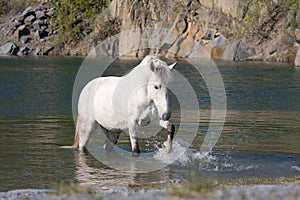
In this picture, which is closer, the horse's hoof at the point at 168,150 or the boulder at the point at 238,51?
the horse's hoof at the point at 168,150

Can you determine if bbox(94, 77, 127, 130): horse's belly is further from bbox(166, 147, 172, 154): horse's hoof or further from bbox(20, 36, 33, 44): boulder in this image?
bbox(20, 36, 33, 44): boulder

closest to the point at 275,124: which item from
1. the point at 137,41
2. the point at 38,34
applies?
the point at 137,41

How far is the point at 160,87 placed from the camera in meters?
14.3

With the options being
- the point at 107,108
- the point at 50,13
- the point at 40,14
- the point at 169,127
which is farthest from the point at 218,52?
the point at 169,127

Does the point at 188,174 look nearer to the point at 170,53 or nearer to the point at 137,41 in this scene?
the point at 170,53

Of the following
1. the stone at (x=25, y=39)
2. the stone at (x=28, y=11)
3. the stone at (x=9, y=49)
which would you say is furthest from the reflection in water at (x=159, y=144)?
the stone at (x=28, y=11)

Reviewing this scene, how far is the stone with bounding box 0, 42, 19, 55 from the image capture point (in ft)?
305

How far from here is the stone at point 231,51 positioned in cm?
7669

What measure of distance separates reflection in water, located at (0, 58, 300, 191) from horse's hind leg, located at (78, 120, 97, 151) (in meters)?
0.36

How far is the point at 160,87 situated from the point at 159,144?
14.7 feet

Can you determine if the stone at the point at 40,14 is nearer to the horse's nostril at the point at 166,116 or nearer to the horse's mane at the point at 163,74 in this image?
the horse's mane at the point at 163,74

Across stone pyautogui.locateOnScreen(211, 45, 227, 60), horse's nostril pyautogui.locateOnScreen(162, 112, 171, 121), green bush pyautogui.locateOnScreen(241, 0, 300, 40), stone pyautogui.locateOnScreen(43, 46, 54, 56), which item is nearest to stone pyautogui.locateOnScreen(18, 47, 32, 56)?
stone pyautogui.locateOnScreen(43, 46, 54, 56)

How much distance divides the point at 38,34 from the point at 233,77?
57.1m

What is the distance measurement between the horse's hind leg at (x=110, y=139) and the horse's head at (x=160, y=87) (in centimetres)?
253
